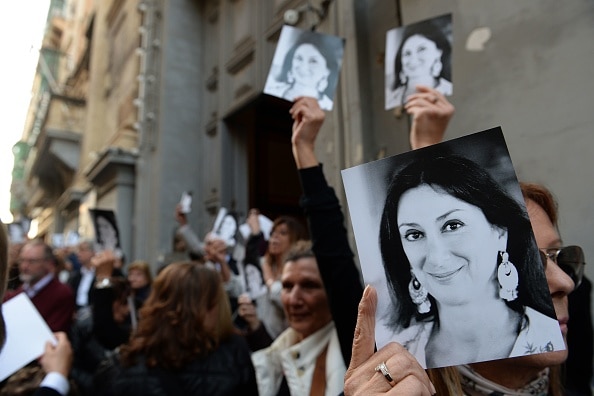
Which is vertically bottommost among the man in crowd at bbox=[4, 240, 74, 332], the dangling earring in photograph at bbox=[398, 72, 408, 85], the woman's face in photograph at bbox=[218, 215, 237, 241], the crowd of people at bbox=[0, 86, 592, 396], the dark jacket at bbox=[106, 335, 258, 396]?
the dark jacket at bbox=[106, 335, 258, 396]

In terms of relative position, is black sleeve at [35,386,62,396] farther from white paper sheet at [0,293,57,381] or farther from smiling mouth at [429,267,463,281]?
smiling mouth at [429,267,463,281]

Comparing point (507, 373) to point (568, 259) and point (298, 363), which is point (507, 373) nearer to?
point (568, 259)

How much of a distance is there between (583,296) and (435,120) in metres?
0.72

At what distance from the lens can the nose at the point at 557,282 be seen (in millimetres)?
959

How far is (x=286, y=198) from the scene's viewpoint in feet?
22.0

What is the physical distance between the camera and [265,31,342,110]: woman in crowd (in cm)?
193

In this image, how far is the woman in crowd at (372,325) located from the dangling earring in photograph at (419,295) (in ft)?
0.22

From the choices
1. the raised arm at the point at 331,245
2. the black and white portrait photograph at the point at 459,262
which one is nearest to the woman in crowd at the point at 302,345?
the raised arm at the point at 331,245

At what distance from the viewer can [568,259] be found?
1070 millimetres

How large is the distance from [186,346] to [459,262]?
1352mm

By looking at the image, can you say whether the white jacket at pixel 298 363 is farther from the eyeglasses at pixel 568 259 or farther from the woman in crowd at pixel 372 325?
the eyeglasses at pixel 568 259

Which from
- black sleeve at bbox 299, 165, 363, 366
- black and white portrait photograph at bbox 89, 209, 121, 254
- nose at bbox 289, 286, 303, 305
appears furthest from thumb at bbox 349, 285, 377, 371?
black and white portrait photograph at bbox 89, 209, 121, 254

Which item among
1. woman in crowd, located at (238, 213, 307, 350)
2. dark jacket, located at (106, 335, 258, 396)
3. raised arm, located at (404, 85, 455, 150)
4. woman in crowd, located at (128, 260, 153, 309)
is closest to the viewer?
raised arm, located at (404, 85, 455, 150)

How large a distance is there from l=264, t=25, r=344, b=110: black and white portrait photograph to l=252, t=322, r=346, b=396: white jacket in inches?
36.3
